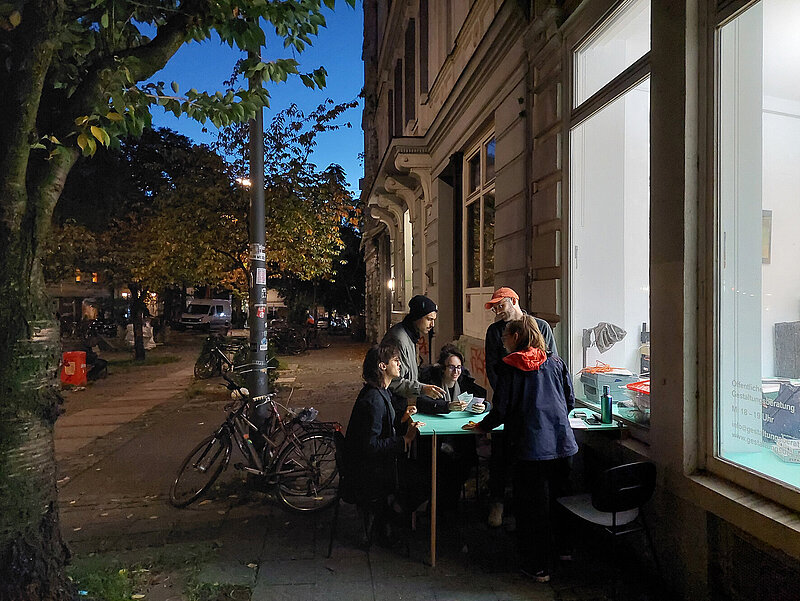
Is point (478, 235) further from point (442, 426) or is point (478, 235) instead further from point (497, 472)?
point (442, 426)

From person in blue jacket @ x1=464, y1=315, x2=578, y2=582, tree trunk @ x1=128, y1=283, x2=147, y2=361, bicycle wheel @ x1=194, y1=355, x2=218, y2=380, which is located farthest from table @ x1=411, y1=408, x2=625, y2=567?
tree trunk @ x1=128, y1=283, x2=147, y2=361

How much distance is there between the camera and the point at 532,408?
363 cm

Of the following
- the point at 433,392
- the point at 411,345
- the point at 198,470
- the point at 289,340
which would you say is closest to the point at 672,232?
the point at 433,392

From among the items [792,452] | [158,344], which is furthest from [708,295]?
[158,344]

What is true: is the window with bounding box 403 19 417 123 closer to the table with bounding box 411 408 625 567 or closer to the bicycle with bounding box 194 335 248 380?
the bicycle with bounding box 194 335 248 380

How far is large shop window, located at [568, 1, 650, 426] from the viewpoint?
4898 mm

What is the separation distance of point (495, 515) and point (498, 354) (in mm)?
1302

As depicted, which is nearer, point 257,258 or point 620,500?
point 620,500

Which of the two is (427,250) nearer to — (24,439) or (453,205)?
(453,205)

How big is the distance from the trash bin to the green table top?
10.4 metres

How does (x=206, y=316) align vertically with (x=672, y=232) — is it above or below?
below

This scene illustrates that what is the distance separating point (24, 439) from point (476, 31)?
699 cm

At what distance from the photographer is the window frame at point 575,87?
4.27 m

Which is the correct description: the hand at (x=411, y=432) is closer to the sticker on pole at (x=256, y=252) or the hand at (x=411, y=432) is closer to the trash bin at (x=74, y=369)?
the sticker on pole at (x=256, y=252)
